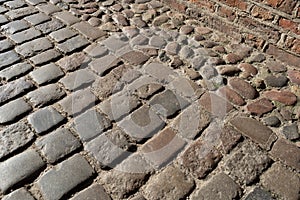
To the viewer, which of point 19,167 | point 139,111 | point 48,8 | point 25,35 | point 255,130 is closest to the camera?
point 19,167

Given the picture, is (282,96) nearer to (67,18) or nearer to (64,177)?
(64,177)

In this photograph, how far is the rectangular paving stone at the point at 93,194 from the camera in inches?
61.9

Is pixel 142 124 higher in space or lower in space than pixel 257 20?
lower

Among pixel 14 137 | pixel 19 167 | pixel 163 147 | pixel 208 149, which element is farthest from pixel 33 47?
pixel 208 149

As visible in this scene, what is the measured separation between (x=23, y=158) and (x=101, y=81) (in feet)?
2.32

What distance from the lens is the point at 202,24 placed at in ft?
9.06

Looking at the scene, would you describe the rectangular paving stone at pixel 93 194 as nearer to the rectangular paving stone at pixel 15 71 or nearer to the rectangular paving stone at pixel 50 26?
the rectangular paving stone at pixel 15 71

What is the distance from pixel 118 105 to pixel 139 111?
135 millimetres

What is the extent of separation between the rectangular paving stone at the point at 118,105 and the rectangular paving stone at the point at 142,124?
0.16 feet

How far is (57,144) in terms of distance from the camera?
5.87ft

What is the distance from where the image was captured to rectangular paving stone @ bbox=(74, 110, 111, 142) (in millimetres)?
1844

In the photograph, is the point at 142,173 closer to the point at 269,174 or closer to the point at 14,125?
the point at 269,174

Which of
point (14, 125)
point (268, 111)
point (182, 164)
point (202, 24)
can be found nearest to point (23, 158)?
point (14, 125)

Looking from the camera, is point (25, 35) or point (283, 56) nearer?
point (283, 56)
